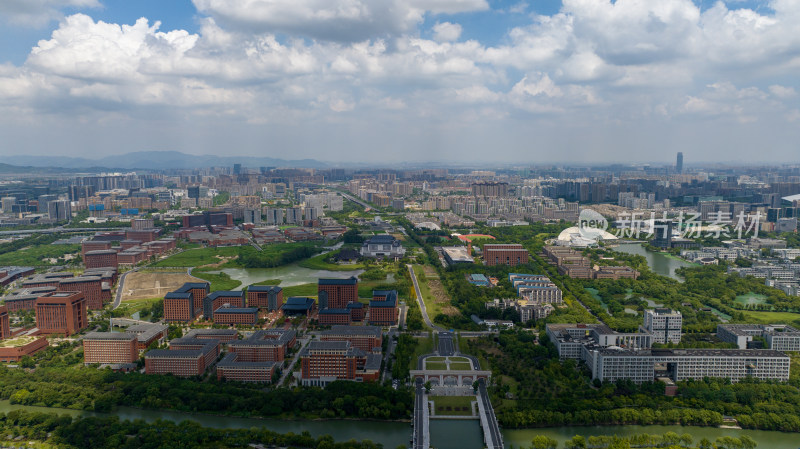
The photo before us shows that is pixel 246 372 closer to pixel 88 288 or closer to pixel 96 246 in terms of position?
pixel 88 288

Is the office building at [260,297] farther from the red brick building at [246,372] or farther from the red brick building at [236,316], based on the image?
the red brick building at [246,372]

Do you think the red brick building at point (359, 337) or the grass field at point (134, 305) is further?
the grass field at point (134, 305)

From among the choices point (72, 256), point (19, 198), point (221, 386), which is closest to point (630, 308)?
point (221, 386)

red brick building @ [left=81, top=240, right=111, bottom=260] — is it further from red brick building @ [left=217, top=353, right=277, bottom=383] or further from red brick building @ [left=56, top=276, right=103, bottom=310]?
red brick building @ [left=217, top=353, right=277, bottom=383]

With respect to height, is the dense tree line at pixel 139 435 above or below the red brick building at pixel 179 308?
below

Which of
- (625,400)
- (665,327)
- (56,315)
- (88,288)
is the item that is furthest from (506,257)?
(56,315)

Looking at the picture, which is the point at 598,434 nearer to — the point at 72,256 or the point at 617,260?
the point at 617,260

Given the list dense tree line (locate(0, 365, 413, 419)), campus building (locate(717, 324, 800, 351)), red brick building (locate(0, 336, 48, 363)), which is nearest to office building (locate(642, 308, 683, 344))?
campus building (locate(717, 324, 800, 351))

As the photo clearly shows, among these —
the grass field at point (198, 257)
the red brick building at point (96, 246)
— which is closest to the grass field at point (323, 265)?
the grass field at point (198, 257)
